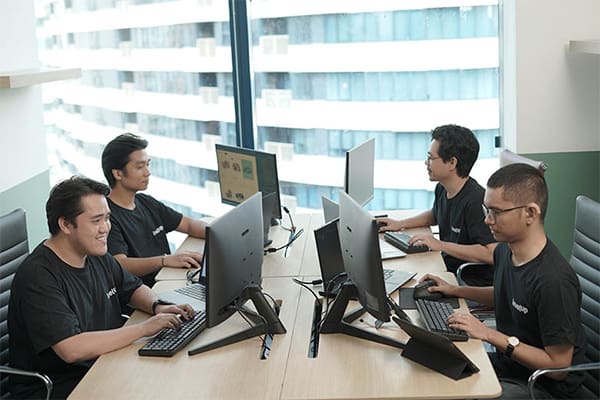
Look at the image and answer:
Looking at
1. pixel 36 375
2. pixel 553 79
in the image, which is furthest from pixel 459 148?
pixel 36 375

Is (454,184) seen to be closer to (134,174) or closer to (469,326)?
(469,326)

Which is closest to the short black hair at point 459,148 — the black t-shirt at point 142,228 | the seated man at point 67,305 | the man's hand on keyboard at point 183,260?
the man's hand on keyboard at point 183,260

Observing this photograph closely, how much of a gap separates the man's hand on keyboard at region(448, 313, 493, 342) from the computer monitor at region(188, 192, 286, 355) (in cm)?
61

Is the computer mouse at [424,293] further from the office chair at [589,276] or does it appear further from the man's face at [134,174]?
the man's face at [134,174]

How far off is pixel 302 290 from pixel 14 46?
97.7 inches

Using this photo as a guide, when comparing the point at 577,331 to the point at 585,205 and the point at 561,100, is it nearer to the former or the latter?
the point at 585,205

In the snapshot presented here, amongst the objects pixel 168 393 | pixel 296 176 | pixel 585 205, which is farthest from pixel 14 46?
pixel 585 205

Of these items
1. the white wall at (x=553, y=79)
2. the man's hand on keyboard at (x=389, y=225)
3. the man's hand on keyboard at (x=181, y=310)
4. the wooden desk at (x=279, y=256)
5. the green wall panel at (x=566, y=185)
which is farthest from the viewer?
Result: the green wall panel at (x=566, y=185)

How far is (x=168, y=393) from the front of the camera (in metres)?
2.53

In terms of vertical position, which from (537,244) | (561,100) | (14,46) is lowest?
(537,244)

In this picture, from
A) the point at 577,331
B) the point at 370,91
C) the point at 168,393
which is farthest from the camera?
the point at 370,91

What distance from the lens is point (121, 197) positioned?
4.00 m

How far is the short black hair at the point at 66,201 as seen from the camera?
297 centimetres

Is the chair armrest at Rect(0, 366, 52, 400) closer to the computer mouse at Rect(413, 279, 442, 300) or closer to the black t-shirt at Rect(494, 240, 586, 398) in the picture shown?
the computer mouse at Rect(413, 279, 442, 300)
